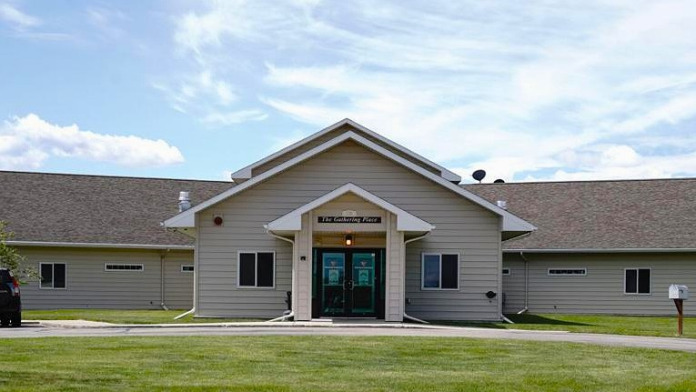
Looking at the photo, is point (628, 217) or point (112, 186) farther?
point (112, 186)

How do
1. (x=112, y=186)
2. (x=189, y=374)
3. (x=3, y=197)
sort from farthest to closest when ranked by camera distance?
(x=112, y=186), (x=3, y=197), (x=189, y=374)

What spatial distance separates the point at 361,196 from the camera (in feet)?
101

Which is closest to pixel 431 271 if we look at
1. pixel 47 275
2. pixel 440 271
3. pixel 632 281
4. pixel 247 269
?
pixel 440 271

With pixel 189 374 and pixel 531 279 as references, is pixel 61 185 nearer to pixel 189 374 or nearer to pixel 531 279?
pixel 531 279

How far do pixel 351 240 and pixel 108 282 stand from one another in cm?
1221

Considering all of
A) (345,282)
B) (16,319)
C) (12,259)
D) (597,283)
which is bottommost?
(16,319)

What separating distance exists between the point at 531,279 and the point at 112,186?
18.4 meters

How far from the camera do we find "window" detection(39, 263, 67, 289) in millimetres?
39250

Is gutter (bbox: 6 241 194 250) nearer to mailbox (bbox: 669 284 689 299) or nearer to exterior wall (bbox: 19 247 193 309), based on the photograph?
exterior wall (bbox: 19 247 193 309)

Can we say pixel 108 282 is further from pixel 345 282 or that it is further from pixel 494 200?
pixel 494 200

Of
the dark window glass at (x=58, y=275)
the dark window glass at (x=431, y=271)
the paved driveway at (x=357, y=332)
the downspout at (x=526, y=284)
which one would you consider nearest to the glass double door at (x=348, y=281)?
the dark window glass at (x=431, y=271)

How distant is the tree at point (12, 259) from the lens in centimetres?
3506

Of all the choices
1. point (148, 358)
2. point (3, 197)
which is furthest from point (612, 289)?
point (148, 358)

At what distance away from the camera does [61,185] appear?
44.3 metres
